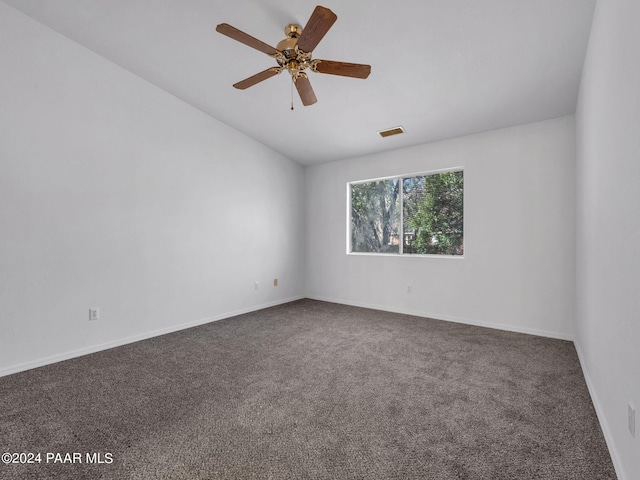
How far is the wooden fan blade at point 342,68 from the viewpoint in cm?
228

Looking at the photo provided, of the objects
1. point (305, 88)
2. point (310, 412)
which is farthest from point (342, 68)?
point (310, 412)

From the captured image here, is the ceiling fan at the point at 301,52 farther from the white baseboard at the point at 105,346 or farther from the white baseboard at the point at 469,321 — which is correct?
the white baseboard at the point at 469,321

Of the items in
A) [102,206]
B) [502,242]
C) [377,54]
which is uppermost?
[377,54]

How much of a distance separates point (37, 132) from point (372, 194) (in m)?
4.13

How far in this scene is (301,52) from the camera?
7.58 feet

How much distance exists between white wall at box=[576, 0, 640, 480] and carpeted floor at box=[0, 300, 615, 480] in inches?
11.8

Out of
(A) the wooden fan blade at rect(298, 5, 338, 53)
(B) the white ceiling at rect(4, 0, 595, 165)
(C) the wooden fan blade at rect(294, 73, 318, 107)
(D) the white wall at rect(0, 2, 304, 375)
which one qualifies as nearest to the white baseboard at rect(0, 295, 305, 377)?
(D) the white wall at rect(0, 2, 304, 375)

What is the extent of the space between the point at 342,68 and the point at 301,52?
13.0 inches

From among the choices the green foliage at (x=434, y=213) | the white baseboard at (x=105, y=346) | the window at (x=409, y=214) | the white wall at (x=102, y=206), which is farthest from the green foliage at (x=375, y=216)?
the white baseboard at (x=105, y=346)

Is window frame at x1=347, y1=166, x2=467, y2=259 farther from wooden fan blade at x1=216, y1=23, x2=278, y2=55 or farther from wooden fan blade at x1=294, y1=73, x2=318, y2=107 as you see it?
wooden fan blade at x1=216, y1=23, x2=278, y2=55

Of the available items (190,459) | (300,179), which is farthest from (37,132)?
(300,179)

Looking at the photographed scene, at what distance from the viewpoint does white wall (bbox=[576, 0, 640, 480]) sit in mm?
1242

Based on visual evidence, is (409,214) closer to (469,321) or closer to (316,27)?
(469,321)

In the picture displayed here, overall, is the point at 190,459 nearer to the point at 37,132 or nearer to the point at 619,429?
the point at 619,429
